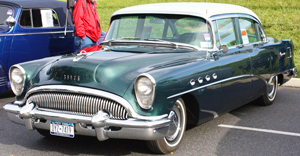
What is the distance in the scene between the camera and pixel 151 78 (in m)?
3.71

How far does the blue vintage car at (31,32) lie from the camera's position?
7.08m

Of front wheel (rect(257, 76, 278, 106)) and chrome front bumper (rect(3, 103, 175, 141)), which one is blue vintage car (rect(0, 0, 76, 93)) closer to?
chrome front bumper (rect(3, 103, 175, 141))

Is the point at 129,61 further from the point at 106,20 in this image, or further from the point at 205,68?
the point at 106,20

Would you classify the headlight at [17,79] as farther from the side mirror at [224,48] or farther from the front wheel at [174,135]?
the side mirror at [224,48]

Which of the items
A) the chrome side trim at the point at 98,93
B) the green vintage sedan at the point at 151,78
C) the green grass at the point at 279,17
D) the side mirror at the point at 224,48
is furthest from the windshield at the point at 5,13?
the green grass at the point at 279,17

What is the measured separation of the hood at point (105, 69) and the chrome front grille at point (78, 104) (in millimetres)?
124

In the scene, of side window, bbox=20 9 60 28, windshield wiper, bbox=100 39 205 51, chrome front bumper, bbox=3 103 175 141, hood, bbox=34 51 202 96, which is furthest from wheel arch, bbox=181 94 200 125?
side window, bbox=20 9 60 28

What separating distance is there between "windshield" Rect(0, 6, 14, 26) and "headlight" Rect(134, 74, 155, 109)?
15.1 ft

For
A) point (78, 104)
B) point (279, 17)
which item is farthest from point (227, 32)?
point (279, 17)

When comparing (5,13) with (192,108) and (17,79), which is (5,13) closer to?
(17,79)

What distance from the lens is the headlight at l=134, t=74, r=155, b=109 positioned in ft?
12.2

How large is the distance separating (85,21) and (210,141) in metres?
3.92

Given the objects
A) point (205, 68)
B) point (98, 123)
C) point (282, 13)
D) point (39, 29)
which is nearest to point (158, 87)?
point (98, 123)

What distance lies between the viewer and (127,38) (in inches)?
209
